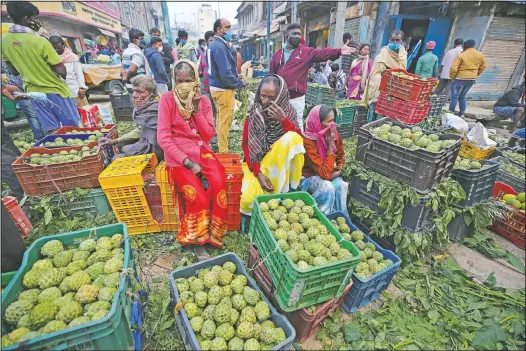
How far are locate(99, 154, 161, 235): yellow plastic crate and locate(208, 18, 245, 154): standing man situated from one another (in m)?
2.36

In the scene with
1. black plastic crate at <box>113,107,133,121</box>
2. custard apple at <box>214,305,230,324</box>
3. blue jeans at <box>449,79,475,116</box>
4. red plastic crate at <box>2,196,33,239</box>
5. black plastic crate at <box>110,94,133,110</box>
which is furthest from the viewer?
black plastic crate at <box>113,107,133,121</box>

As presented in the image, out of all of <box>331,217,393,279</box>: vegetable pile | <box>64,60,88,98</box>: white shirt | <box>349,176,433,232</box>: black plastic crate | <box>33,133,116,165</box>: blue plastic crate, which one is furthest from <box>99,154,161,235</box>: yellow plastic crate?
<box>64,60,88,98</box>: white shirt

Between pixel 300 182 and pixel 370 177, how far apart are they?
1.03 m

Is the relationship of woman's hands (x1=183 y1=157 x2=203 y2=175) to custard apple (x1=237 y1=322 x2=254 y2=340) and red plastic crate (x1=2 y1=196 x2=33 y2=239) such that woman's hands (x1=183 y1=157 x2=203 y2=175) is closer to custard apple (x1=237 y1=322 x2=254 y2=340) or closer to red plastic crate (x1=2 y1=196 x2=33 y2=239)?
custard apple (x1=237 y1=322 x2=254 y2=340)

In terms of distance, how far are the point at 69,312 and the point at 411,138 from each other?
4.45 meters

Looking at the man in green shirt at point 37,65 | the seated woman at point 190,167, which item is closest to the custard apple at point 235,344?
the seated woman at point 190,167

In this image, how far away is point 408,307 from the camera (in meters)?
3.00

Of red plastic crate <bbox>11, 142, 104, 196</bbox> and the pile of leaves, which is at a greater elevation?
red plastic crate <bbox>11, 142, 104, 196</bbox>

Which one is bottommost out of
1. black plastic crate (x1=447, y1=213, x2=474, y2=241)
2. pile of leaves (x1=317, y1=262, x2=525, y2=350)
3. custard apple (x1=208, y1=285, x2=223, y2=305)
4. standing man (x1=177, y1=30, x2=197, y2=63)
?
pile of leaves (x1=317, y1=262, x2=525, y2=350)

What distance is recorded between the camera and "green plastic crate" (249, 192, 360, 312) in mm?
2105

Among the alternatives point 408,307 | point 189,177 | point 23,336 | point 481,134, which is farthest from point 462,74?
point 23,336

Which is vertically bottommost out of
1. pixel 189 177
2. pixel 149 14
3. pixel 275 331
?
pixel 275 331

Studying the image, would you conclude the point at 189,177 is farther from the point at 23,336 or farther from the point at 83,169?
the point at 23,336

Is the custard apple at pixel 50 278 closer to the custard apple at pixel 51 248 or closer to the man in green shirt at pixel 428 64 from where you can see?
the custard apple at pixel 51 248
